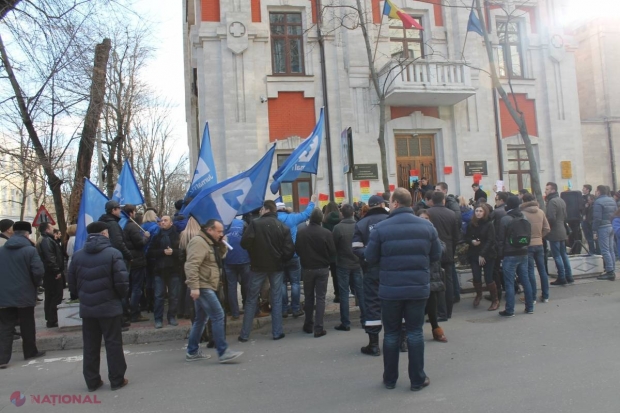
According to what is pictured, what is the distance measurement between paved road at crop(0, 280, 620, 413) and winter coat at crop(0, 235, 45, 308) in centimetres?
91

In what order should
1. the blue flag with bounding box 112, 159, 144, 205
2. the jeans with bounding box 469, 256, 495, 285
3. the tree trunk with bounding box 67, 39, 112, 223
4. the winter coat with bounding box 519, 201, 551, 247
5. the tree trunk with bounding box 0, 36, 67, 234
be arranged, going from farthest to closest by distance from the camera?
the tree trunk with bounding box 67, 39, 112, 223
the tree trunk with bounding box 0, 36, 67, 234
the blue flag with bounding box 112, 159, 144, 205
the winter coat with bounding box 519, 201, 551, 247
the jeans with bounding box 469, 256, 495, 285

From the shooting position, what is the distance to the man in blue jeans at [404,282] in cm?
487

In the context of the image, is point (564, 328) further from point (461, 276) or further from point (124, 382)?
point (124, 382)

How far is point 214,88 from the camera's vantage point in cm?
1720

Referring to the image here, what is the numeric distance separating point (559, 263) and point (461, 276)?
7.05 ft

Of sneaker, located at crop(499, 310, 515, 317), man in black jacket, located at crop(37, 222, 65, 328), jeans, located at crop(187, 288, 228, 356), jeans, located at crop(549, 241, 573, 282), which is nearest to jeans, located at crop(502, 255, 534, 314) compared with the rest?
sneaker, located at crop(499, 310, 515, 317)

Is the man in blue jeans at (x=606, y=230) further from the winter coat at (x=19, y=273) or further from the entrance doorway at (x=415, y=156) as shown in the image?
the winter coat at (x=19, y=273)

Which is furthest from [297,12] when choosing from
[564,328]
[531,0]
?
[564,328]

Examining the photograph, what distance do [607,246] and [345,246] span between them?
6607mm

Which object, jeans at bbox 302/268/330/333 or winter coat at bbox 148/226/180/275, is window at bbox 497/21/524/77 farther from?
winter coat at bbox 148/226/180/275

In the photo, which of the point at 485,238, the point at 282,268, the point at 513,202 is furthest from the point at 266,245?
the point at 513,202

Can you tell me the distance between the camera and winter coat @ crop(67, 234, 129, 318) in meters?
5.52

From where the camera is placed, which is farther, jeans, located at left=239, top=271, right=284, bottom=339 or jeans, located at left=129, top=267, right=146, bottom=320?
jeans, located at left=129, top=267, right=146, bottom=320

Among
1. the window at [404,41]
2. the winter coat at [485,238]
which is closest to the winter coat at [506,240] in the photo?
the winter coat at [485,238]
